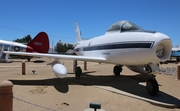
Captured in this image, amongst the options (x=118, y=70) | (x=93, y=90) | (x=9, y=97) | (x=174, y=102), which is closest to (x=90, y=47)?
(x=118, y=70)

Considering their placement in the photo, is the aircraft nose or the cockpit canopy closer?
the aircraft nose

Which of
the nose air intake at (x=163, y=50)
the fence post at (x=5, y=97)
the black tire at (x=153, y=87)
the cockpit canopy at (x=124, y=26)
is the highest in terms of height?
the cockpit canopy at (x=124, y=26)

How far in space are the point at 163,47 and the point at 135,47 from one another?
112 centimetres

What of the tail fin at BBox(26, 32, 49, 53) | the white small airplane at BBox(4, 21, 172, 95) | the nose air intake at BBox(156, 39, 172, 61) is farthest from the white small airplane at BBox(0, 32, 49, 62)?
the nose air intake at BBox(156, 39, 172, 61)

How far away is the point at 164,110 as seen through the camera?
5.07 meters

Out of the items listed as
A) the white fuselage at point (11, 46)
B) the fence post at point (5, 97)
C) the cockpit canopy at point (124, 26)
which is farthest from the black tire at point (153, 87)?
the white fuselage at point (11, 46)

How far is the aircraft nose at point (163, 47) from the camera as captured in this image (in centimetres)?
602

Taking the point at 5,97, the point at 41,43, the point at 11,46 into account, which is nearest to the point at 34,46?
the point at 41,43

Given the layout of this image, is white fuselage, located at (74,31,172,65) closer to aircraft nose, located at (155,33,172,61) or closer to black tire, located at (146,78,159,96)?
aircraft nose, located at (155,33,172,61)

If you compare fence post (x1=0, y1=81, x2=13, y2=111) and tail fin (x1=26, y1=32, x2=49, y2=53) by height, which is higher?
tail fin (x1=26, y1=32, x2=49, y2=53)

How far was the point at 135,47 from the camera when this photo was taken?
6.70 m

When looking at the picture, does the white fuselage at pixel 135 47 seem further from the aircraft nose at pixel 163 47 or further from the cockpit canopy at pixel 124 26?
the cockpit canopy at pixel 124 26

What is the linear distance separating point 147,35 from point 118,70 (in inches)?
224

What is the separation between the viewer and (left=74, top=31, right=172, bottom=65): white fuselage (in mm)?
6127
